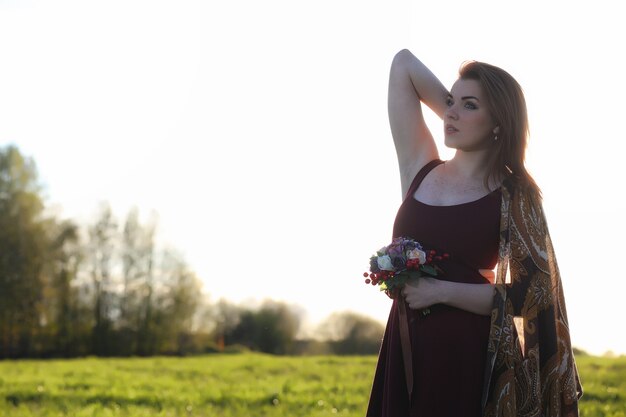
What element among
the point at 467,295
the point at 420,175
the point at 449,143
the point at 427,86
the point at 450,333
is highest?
the point at 427,86

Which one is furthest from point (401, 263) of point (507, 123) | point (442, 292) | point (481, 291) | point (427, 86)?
point (427, 86)

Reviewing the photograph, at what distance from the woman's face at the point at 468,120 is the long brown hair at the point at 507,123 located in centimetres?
3

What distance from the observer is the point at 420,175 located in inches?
152

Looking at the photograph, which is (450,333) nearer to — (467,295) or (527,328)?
(467,295)

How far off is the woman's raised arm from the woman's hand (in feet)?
1.92

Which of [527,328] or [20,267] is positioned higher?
[20,267]

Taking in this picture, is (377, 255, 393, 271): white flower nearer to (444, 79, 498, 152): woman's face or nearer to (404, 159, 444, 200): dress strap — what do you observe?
(404, 159, 444, 200): dress strap

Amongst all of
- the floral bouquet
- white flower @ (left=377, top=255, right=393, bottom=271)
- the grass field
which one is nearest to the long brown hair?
the floral bouquet

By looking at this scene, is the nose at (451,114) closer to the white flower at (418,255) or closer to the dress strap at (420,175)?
the dress strap at (420,175)

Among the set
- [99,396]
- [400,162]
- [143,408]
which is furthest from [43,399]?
[400,162]

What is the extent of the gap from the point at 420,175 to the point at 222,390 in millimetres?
6980

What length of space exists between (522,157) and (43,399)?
26.4ft

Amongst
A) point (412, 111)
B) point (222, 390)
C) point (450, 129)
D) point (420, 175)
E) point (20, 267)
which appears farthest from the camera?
point (20, 267)

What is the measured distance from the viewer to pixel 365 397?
958 cm
